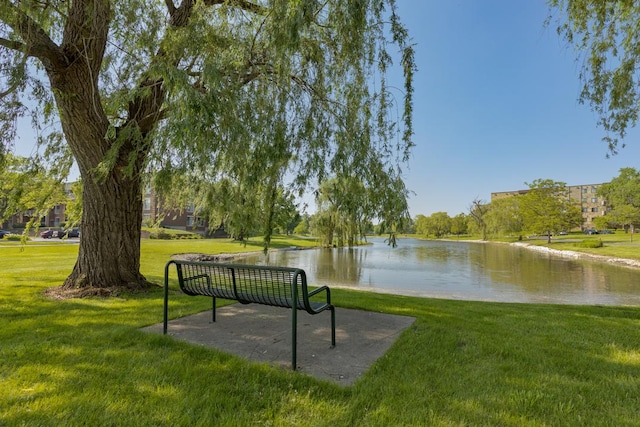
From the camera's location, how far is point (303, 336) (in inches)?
142

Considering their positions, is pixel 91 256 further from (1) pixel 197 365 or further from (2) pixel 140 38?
(1) pixel 197 365

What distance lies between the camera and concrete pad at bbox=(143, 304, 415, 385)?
2855mm

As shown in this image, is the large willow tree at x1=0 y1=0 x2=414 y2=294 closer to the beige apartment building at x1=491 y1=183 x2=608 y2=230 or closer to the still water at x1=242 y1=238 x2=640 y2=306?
the still water at x1=242 y1=238 x2=640 y2=306

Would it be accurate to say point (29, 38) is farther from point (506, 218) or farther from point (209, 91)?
point (506, 218)

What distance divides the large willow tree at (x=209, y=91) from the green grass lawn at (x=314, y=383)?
194cm

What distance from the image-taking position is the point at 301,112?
4387 mm

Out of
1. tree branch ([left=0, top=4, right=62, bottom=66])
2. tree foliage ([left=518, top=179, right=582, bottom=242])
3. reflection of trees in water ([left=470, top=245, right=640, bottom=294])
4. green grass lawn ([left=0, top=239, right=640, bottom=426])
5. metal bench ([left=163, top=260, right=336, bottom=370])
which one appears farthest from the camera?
tree foliage ([left=518, top=179, right=582, bottom=242])

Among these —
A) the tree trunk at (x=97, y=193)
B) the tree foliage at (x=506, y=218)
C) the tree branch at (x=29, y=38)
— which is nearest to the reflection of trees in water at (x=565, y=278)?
the tree trunk at (x=97, y=193)

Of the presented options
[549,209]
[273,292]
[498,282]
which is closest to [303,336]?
[273,292]

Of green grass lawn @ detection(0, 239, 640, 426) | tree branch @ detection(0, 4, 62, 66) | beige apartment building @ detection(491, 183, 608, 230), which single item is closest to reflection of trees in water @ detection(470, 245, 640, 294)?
green grass lawn @ detection(0, 239, 640, 426)

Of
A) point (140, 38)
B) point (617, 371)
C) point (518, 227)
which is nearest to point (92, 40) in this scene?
point (140, 38)

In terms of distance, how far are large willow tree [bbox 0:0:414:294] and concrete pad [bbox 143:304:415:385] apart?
1.69 meters

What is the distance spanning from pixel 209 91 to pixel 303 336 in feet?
9.33

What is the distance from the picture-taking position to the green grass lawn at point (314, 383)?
2.02 metres
